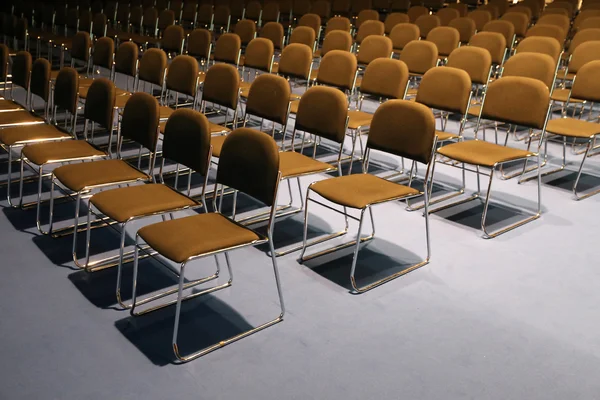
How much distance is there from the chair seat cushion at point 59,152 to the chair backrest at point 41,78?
917mm

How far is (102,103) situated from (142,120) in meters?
0.69

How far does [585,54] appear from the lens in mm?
7000

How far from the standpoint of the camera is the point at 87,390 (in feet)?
8.94

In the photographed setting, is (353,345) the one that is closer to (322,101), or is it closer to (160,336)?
(160,336)

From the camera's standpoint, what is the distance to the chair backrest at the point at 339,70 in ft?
19.2

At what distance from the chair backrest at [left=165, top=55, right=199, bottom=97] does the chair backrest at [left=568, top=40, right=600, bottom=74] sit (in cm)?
423

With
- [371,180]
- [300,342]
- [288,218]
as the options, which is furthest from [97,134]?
[300,342]

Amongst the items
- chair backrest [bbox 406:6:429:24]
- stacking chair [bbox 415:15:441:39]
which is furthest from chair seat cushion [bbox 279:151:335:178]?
chair backrest [bbox 406:6:429:24]

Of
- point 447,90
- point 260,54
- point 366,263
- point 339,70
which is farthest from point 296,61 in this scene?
point 366,263

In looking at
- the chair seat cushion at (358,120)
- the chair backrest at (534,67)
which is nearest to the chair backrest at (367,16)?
the chair backrest at (534,67)

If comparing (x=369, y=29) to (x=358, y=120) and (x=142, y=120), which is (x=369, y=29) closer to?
(x=358, y=120)

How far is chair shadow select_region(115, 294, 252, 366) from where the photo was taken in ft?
10.0

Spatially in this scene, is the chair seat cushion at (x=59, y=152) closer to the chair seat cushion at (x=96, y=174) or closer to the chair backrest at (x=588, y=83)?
the chair seat cushion at (x=96, y=174)

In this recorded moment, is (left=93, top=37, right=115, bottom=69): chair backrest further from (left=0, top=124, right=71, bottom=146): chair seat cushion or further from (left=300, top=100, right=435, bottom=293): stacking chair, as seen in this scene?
(left=300, top=100, right=435, bottom=293): stacking chair
